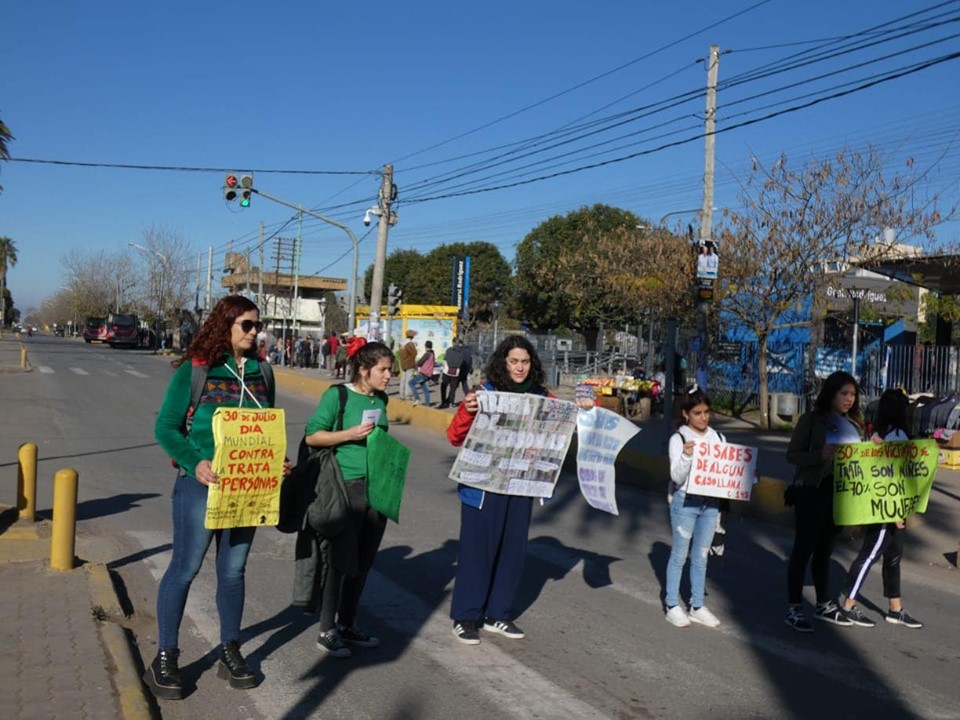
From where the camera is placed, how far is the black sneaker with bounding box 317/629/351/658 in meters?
5.62

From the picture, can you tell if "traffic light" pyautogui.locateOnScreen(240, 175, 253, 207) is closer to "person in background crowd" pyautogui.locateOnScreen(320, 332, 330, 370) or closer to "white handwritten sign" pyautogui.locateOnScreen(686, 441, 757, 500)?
"person in background crowd" pyautogui.locateOnScreen(320, 332, 330, 370)

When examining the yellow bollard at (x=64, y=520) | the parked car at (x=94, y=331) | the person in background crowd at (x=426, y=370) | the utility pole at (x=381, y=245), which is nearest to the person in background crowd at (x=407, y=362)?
the person in background crowd at (x=426, y=370)

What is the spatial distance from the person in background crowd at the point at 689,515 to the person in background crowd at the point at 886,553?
3.46 feet

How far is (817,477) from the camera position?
667cm

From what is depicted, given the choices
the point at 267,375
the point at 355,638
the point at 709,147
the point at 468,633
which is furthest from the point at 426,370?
the point at 267,375

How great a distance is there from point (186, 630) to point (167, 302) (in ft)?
226

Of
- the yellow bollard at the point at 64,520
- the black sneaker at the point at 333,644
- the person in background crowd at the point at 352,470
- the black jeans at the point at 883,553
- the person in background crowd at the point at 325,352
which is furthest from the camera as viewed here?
the person in background crowd at the point at 325,352

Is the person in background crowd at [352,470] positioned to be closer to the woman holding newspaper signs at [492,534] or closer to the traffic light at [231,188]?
the woman holding newspaper signs at [492,534]

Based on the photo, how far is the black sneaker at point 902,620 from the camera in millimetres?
7011

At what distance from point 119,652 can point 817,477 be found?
4366mm

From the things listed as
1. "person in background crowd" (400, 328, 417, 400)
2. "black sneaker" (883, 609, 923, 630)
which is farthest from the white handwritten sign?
"person in background crowd" (400, 328, 417, 400)

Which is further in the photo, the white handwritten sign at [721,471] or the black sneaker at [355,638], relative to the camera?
the white handwritten sign at [721,471]

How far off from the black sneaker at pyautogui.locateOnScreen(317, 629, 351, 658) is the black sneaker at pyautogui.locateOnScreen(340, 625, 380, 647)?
6cm

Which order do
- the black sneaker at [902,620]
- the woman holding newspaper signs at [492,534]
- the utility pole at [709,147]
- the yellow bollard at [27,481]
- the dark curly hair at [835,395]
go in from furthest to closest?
1. the utility pole at [709,147]
2. the yellow bollard at [27,481]
3. the black sneaker at [902,620]
4. the dark curly hair at [835,395]
5. the woman holding newspaper signs at [492,534]
